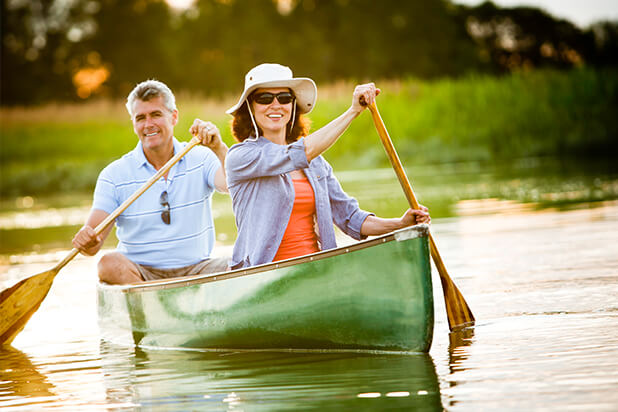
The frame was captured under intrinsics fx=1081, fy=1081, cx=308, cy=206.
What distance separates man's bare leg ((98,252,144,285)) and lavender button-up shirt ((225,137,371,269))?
825mm

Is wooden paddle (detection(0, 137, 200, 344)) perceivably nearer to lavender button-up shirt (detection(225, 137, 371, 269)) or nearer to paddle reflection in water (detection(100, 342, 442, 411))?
paddle reflection in water (detection(100, 342, 442, 411))

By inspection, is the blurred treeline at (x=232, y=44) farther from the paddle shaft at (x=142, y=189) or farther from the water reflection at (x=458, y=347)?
the water reflection at (x=458, y=347)

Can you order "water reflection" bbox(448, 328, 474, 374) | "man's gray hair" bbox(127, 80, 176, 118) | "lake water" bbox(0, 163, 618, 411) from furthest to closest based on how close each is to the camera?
1. "man's gray hair" bbox(127, 80, 176, 118)
2. "water reflection" bbox(448, 328, 474, 374)
3. "lake water" bbox(0, 163, 618, 411)

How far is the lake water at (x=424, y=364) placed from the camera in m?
3.37

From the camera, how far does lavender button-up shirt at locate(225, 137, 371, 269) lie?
4.07m

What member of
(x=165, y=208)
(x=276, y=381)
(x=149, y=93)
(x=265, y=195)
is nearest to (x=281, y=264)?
(x=265, y=195)

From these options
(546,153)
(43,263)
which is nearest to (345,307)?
(43,263)

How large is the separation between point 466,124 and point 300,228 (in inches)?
496

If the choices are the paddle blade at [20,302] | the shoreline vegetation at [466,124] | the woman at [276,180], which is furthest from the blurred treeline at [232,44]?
the woman at [276,180]

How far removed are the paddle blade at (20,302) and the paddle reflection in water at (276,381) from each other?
93 cm

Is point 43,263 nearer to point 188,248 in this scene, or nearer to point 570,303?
point 188,248

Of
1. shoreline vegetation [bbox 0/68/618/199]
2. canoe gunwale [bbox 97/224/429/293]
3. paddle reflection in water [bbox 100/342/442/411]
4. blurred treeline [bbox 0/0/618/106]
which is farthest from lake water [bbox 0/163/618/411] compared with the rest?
blurred treeline [bbox 0/0/618/106]

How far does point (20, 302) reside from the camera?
211 inches

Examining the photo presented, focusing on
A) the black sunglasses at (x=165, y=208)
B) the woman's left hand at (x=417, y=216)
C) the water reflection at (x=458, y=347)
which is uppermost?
the black sunglasses at (x=165, y=208)
